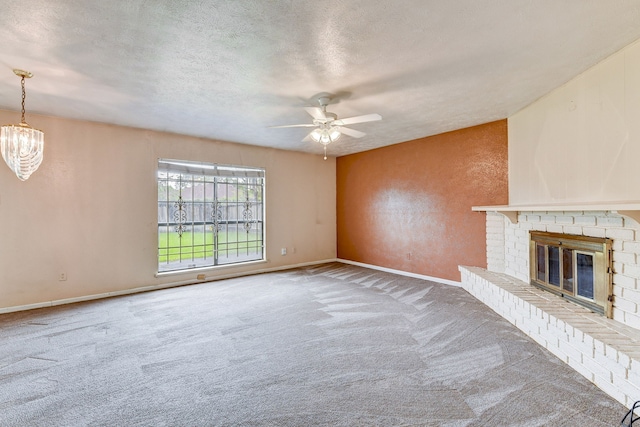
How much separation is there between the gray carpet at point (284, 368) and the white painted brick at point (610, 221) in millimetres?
1230

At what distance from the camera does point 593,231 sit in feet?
8.66

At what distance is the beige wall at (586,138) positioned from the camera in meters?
2.33

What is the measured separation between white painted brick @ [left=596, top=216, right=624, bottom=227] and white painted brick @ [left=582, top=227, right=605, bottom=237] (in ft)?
0.17

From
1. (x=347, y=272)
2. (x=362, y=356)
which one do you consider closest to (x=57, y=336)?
(x=362, y=356)

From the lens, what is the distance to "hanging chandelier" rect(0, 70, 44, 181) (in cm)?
286

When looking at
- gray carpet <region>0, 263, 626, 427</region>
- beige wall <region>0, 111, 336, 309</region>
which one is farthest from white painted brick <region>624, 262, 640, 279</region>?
beige wall <region>0, 111, 336, 309</region>

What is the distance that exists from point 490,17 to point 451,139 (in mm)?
3001

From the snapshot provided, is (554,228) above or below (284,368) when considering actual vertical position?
above

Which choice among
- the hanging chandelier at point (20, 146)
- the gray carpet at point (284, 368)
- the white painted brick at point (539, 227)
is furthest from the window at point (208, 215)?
the white painted brick at point (539, 227)

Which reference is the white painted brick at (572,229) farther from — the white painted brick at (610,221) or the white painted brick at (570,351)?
the white painted brick at (570,351)

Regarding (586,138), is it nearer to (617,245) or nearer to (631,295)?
(617,245)

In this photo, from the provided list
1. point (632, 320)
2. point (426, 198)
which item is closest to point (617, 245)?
point (632, 320)

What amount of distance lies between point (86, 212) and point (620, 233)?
239 inches

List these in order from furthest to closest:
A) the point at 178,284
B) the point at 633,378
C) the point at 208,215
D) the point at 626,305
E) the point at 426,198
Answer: the point at 208,215, the point at 426,198, the point at 178,284, the point at 626,305, the point at 633,378
